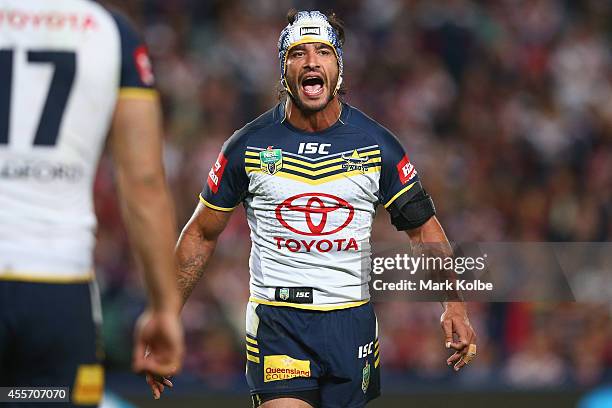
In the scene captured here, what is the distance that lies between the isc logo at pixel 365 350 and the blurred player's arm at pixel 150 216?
8.54 feet

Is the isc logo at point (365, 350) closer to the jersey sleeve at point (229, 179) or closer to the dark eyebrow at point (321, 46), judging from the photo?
the jersey sleeve at point (229, 179)

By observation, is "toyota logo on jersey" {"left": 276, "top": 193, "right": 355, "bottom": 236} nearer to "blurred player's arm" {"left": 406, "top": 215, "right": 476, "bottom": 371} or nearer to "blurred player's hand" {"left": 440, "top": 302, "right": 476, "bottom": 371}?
"blurred player's arm" {"left": 406, "top": 215, "right": 476, "bottom": 371}

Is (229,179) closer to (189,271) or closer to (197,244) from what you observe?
(197,244)

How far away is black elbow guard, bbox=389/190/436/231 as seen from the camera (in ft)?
20.5

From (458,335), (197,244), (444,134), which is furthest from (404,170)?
(444,134)

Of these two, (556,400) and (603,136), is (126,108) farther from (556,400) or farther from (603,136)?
(603,136)

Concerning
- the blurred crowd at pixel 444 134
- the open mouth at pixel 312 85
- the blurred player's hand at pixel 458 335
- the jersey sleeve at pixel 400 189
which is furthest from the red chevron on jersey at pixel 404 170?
the blurred crowd at pixel 444 134

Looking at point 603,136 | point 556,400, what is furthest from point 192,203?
point 603,136

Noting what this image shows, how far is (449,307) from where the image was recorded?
20.4 ft

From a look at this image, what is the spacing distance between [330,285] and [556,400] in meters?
4.16

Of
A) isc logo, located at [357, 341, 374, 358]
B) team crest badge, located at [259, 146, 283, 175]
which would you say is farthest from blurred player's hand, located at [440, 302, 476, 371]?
team crest badge, located at [259, 146, 283, 175]

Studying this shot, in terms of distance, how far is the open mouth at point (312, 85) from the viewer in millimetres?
6148

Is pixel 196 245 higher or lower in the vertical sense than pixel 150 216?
higher

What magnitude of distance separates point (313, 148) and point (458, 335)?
1260mm
